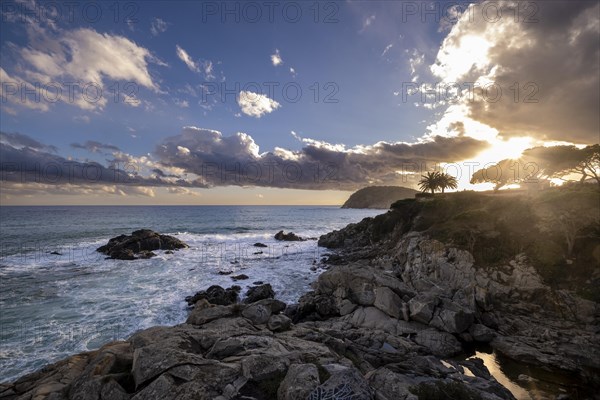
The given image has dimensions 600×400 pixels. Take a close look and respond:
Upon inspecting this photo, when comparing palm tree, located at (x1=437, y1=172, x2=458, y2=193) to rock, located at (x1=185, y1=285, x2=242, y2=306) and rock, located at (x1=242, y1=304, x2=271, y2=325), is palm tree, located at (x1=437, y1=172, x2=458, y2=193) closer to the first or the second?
rock, located at (x1=185, y1=285, x2=242, y2=306)

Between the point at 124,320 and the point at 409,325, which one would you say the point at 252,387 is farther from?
the point at 124,320

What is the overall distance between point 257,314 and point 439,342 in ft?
38.8

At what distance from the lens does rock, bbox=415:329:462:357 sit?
55.6 ft

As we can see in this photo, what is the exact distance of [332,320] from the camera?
853 inches

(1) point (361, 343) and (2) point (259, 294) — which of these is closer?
(1) point (361, 343)

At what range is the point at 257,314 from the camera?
→ 669 inches

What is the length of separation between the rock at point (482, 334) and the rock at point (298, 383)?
49.1 feet

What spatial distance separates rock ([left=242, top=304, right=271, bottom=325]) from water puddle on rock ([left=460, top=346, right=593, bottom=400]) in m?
12.5

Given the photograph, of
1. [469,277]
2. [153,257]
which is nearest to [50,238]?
[153,257]

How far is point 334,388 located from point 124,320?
23201 mm

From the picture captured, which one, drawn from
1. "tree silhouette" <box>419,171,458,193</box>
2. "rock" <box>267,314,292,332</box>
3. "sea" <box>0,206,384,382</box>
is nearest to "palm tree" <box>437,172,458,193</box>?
"tree silhouette" <box>419,171,458,193</box>

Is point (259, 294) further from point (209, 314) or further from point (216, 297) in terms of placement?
point (209, 314)

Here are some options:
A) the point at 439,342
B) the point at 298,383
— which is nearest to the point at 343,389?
the point at 298,383

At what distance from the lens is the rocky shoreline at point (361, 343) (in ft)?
30.7
